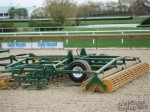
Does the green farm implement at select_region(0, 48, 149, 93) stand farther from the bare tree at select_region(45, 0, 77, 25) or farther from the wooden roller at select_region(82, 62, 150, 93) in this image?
the bare tree at select_region(45, 0, 77, 25)

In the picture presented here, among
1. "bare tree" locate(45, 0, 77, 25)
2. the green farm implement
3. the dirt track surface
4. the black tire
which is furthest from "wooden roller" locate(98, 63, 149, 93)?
"bare tree" locate(45, 0, 77, 25)

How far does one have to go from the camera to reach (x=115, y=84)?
35.8ft

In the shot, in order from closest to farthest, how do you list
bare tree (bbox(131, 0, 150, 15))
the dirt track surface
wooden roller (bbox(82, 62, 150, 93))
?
the dirt track surface → wooden roller (bbox(82, 62, 150, 93)) → bare tree (bbox(131, 0, 150, 15))

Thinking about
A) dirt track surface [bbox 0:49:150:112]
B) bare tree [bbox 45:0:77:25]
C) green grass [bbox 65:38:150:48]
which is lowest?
dirt track surface [bbox 0:49:150:112]

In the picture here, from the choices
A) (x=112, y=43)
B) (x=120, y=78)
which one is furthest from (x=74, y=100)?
(x=112, y=43)

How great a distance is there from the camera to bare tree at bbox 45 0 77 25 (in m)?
61.9

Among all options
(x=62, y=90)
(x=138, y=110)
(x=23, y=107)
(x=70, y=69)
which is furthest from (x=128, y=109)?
(x=70, y=69)

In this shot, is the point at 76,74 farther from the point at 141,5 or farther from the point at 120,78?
the point at 141,5

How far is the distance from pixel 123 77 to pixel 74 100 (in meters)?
2.72

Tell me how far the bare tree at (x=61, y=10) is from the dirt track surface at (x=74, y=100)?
50.5 m

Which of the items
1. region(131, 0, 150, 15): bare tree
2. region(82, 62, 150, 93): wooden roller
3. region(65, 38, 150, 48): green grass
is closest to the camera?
region(82, 62, 150, 93): wooden roller

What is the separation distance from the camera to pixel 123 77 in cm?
1182

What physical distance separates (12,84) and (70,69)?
1.80 meters

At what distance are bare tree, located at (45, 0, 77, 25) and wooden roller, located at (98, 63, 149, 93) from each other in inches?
→ 1899
